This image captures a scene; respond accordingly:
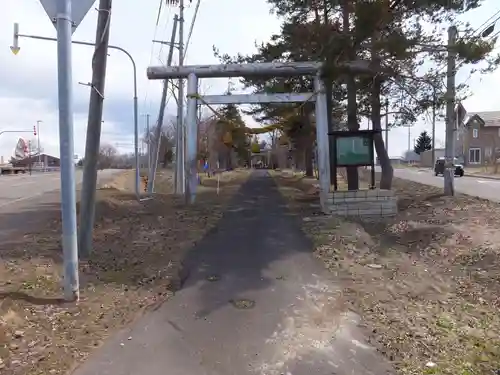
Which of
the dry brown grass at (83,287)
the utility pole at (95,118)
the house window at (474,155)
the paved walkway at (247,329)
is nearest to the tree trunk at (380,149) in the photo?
the dry brown grass at (83,287)

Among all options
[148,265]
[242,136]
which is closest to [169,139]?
[242,136]

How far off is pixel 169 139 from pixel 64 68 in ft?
221

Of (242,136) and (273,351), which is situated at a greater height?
(242,136)

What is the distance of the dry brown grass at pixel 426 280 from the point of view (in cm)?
491

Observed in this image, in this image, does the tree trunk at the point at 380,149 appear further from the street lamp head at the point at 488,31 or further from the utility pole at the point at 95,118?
the utility pole at the point at 95,118

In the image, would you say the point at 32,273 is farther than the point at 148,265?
No

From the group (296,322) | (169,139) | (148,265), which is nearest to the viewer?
(296,322)

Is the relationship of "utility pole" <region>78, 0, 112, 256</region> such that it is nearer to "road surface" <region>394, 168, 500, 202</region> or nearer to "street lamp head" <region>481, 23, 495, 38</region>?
"street lamp head" <region>481, 23, 495, 38</region>

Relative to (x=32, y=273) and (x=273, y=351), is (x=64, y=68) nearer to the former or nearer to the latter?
(x=32, y=273)

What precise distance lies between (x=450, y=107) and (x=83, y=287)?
1152 centimetres

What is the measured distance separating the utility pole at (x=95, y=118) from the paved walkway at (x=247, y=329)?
179 cm

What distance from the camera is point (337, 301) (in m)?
6.45

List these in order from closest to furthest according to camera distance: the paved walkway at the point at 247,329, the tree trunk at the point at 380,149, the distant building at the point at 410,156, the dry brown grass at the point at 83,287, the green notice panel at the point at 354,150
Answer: the paved walkway at the point at 247,329 < the dry brown grass at the point at 83,287 < the green notice panel at the point at 354,150 < the tree trunk at the point at 380,149 < the distant building at the point at 410,156

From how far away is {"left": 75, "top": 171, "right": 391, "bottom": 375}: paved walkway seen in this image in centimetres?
454
